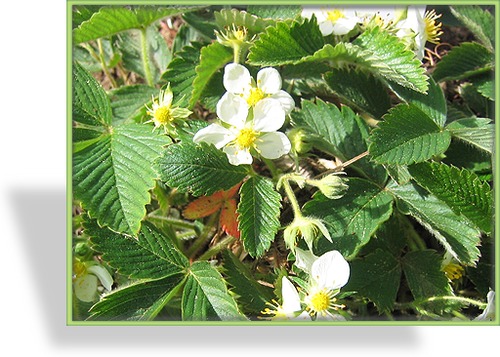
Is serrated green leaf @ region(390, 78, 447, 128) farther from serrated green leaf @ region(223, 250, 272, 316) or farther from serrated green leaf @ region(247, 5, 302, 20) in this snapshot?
serrated green leaf @ region(223, 250, 272, 316)

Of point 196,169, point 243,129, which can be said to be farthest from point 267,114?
point 196,169

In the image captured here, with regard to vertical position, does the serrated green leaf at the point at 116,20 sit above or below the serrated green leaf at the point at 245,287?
above

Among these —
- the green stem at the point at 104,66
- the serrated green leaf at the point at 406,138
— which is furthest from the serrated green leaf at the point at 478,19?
the green stem at the point at 104,66

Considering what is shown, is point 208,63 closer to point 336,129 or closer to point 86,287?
point 336,129

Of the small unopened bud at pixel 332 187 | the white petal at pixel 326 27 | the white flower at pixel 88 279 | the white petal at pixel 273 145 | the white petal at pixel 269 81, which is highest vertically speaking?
the white petal at pixel 326 27

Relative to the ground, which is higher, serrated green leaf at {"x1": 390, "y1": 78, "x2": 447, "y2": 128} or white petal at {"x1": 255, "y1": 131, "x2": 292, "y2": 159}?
serrated green leaf at {"x1": 390, "y1": 78, "x2": 447, "y2": 128}

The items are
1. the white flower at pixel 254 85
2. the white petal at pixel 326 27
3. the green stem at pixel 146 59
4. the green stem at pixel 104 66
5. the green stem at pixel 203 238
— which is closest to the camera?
the white flower at pixel 254 85

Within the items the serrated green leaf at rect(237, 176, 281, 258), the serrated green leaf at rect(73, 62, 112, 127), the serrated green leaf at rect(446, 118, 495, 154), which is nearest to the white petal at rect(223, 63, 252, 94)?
the serrated green leaf at rect(237, 176, 281, 258)

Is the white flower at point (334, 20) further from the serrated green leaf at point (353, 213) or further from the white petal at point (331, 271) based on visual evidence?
the white petal at point (331, 271)

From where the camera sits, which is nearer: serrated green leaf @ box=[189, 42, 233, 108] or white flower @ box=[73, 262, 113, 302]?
white flower @ box=[73, 262, 113, 302]
